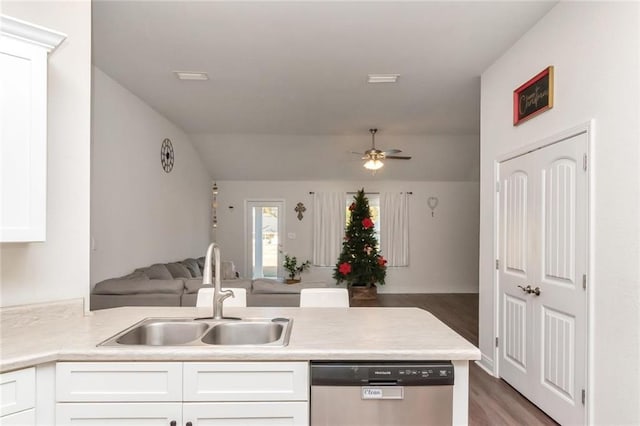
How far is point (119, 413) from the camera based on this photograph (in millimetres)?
1492

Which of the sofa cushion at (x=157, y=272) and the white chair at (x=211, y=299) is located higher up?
the white chair at (x=211, y=299)

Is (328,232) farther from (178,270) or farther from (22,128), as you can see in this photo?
(22,128)

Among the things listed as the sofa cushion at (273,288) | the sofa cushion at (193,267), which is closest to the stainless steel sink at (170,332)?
the sofa cushion at (273,288)

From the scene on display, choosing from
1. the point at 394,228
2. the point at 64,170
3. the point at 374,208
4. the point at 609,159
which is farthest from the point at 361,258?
the point at 64,170

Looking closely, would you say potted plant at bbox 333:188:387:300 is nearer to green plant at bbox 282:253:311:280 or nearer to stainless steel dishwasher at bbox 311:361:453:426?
green plant at bbox 282:253:311:280

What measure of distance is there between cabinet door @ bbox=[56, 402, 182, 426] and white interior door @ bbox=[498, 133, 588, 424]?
2.42m

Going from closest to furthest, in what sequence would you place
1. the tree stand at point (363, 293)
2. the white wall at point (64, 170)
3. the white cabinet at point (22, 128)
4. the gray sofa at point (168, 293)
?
the white cabinet at point (22, 128), the white wall at point (64, 170), the gray sofa at point (168, 293), the tree stand at point (363, 293)

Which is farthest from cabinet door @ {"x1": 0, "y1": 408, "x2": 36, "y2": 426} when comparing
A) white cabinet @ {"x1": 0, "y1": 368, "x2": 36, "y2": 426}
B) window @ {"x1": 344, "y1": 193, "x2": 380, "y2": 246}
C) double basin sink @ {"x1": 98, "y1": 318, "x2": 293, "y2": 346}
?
window @ {"x1": 344, "y1": 193, "x2": 380, "y2": 246}

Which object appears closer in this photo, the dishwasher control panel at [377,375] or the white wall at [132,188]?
the dishwasher control panel at [377,375]

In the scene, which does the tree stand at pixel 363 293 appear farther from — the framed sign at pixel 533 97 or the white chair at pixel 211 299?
the white chair at pixel 211 299

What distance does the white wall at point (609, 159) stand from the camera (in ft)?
6.46

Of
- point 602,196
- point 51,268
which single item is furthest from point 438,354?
point 51,268

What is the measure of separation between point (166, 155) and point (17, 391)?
454cm

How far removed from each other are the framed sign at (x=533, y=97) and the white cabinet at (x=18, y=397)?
11.3 ft
